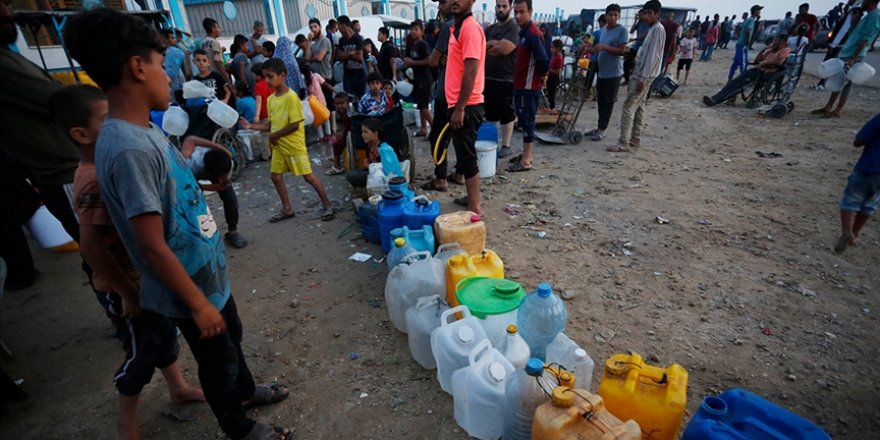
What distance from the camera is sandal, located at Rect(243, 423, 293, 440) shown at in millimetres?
2041

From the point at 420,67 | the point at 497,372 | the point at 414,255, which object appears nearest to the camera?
the point at 497,372

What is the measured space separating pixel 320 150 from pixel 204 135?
192cm

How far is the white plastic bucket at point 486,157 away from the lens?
5.32m

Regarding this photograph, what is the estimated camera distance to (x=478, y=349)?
2.08 meters

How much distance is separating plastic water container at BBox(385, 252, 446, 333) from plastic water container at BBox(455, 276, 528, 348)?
1.00 ft

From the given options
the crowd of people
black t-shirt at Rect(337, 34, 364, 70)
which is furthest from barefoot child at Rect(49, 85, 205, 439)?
black t-shirt at Rect(337, 34, 364, 70)

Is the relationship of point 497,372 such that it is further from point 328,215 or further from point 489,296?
point 328,215

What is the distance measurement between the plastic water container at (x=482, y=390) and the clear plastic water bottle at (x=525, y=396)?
0.32 feet

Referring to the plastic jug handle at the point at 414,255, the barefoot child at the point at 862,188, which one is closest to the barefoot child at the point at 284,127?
the plastic jug handle at the point at 414,255

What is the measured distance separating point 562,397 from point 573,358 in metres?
0.56

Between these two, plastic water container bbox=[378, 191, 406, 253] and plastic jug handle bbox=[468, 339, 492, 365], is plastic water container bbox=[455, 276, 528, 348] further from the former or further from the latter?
plastic water container bbox=[378, 191, 406, 253]

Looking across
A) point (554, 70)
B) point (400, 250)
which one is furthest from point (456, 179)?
point (554, 70)

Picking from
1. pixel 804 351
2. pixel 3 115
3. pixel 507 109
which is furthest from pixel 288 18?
pixel 804 351

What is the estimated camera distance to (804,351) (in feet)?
8.36
